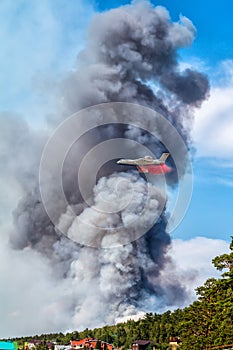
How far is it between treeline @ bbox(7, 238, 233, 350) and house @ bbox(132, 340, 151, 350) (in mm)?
1072

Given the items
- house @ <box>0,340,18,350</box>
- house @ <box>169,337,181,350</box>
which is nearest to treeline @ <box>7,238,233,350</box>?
house @ <box>169,337,181,350</box>

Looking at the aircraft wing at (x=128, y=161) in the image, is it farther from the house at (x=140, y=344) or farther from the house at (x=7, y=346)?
the house at (x=7, y=346)

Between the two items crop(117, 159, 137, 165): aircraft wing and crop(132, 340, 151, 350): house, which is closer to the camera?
crop(132, 340, 151, 350): house

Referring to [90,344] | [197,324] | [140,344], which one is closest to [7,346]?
[197,324]

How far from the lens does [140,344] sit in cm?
8344

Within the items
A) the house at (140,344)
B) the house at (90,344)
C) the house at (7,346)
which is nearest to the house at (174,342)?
the house at (140,344)

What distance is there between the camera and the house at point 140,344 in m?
82.1

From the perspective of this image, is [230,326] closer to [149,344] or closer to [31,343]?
[149,344]

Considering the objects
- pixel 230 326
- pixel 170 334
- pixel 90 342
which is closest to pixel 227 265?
pixel 230 326

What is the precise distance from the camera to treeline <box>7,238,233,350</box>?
89.8 feet

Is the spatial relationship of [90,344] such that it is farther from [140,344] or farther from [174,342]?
[174,342]

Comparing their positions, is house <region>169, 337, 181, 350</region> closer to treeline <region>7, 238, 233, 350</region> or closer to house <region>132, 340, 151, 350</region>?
treeline <region>7, 238, 233, 350</region>

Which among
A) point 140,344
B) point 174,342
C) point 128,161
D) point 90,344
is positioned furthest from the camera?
point 90,344

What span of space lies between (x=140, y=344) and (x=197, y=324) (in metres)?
43.8
